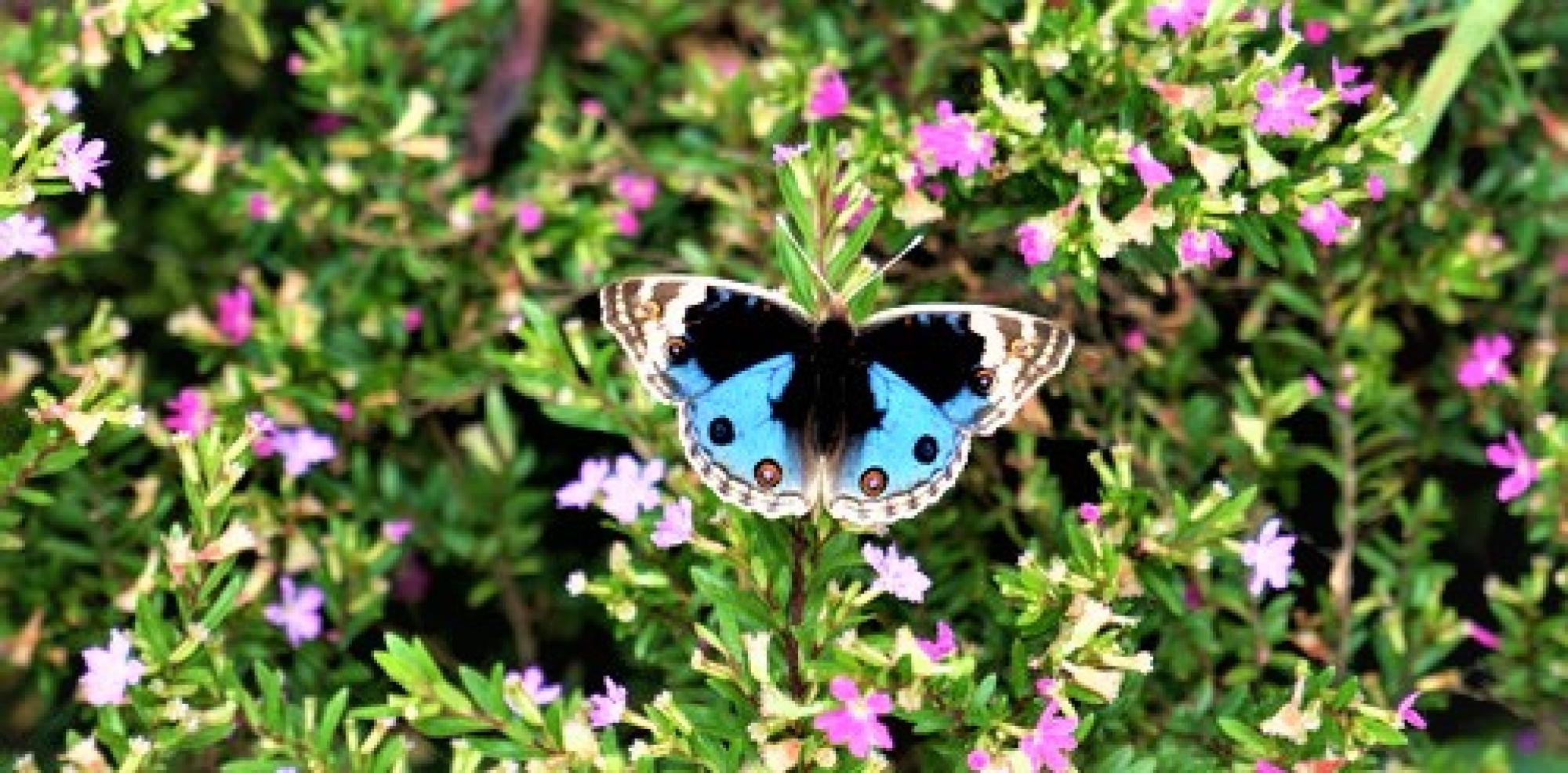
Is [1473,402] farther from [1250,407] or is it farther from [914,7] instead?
[914,7]

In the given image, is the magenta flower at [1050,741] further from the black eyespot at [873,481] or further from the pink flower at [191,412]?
the pink flower at [191,412]

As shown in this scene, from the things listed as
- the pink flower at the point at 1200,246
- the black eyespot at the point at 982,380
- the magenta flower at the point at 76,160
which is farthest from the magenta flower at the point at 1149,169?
the magenta flower at the point at 76,160

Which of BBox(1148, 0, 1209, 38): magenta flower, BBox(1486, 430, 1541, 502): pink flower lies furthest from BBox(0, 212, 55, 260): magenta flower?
BBox(1486, 430, 1541, 502): pink flower

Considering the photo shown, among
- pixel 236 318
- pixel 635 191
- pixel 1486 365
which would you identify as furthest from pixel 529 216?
pixel 1486 365

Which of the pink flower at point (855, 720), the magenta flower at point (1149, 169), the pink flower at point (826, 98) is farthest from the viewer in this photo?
the pink flower at point (826, 98)

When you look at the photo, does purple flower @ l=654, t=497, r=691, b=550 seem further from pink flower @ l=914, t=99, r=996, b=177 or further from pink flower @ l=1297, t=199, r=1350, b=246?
pink flower @ l=1297, t=199, r=1350, b=246

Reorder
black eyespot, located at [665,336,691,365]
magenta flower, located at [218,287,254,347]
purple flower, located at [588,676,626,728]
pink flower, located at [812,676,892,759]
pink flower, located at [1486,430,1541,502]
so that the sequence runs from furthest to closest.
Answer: magenta flower, located at [218,287,254,347]
pink flower, located at [1486,430,1541,502]
black eyespot, located at [665,336,691,365]
purple flower, located at [588,676,626,728]
pink flower, located at [812,676,892,759]
